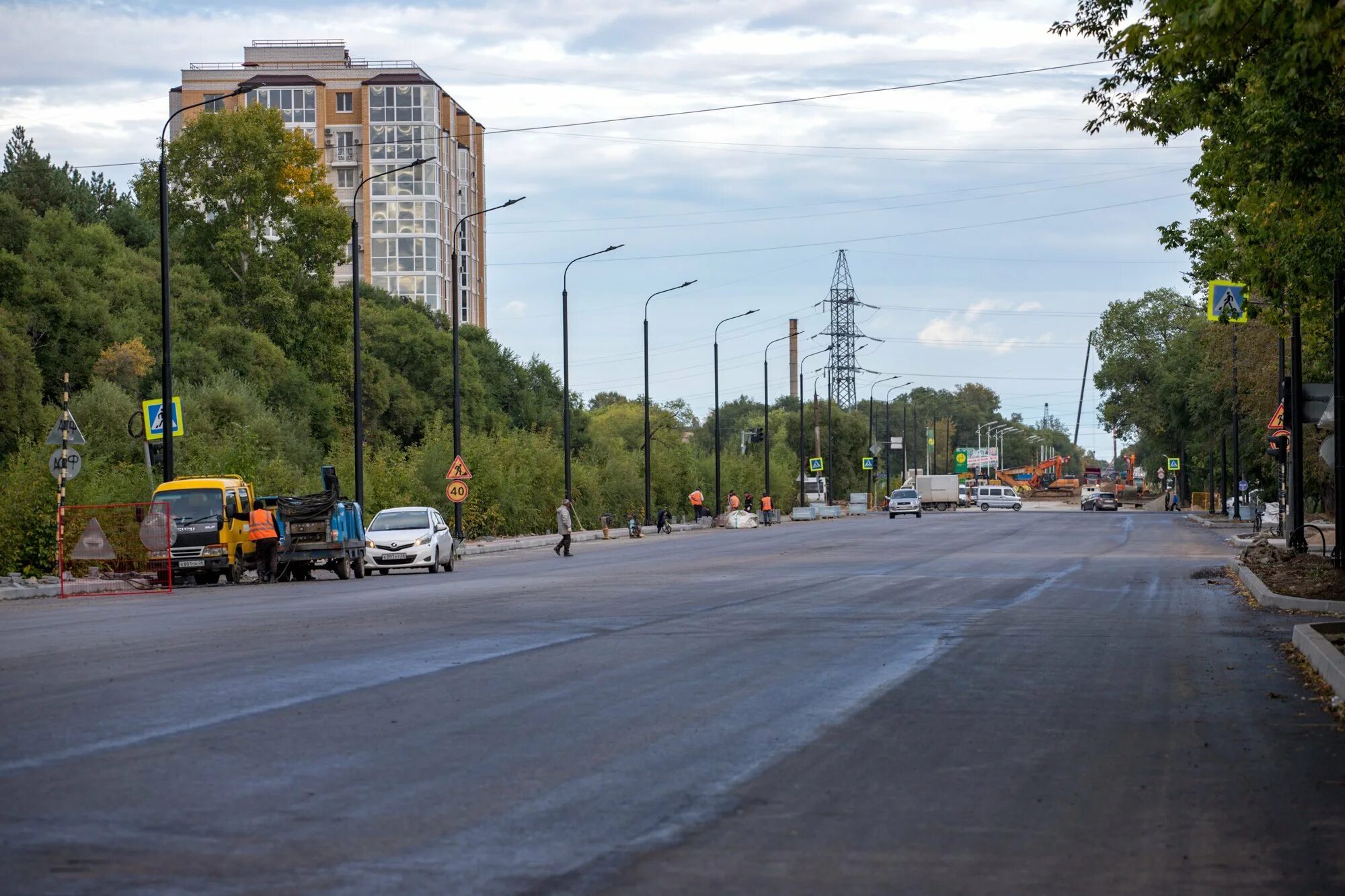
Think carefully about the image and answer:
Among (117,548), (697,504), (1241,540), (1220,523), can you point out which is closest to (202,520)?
(117,548)

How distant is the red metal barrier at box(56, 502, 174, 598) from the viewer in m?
30.2

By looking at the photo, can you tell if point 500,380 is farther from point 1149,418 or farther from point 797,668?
point 797,668

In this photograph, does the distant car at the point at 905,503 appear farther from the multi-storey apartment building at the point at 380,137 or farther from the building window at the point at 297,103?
the building window at the point at 297,103

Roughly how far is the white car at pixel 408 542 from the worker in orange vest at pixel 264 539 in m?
3.03

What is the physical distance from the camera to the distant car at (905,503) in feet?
306

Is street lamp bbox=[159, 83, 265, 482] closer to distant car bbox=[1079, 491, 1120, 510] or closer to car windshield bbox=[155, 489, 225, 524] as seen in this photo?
car windshield bbox=[155, 489, 225, 524]

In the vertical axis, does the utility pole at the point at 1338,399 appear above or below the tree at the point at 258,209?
below

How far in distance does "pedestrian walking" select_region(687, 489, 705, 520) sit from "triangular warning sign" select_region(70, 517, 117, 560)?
50.5m

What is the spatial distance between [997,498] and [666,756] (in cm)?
11452

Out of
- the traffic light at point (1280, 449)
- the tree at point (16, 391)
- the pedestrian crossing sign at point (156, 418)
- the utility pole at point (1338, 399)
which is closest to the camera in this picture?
the utility pole at point (1338, 399)

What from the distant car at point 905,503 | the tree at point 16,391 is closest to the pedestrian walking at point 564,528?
the tree at point 16,391

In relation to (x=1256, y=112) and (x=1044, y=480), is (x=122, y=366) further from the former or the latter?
(x=1044, y=480)

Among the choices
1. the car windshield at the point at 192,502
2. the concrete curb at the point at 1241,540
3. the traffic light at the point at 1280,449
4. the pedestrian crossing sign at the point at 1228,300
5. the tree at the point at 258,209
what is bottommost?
the concrete curb at the point at 1241,540

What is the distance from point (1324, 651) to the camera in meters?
13.7
